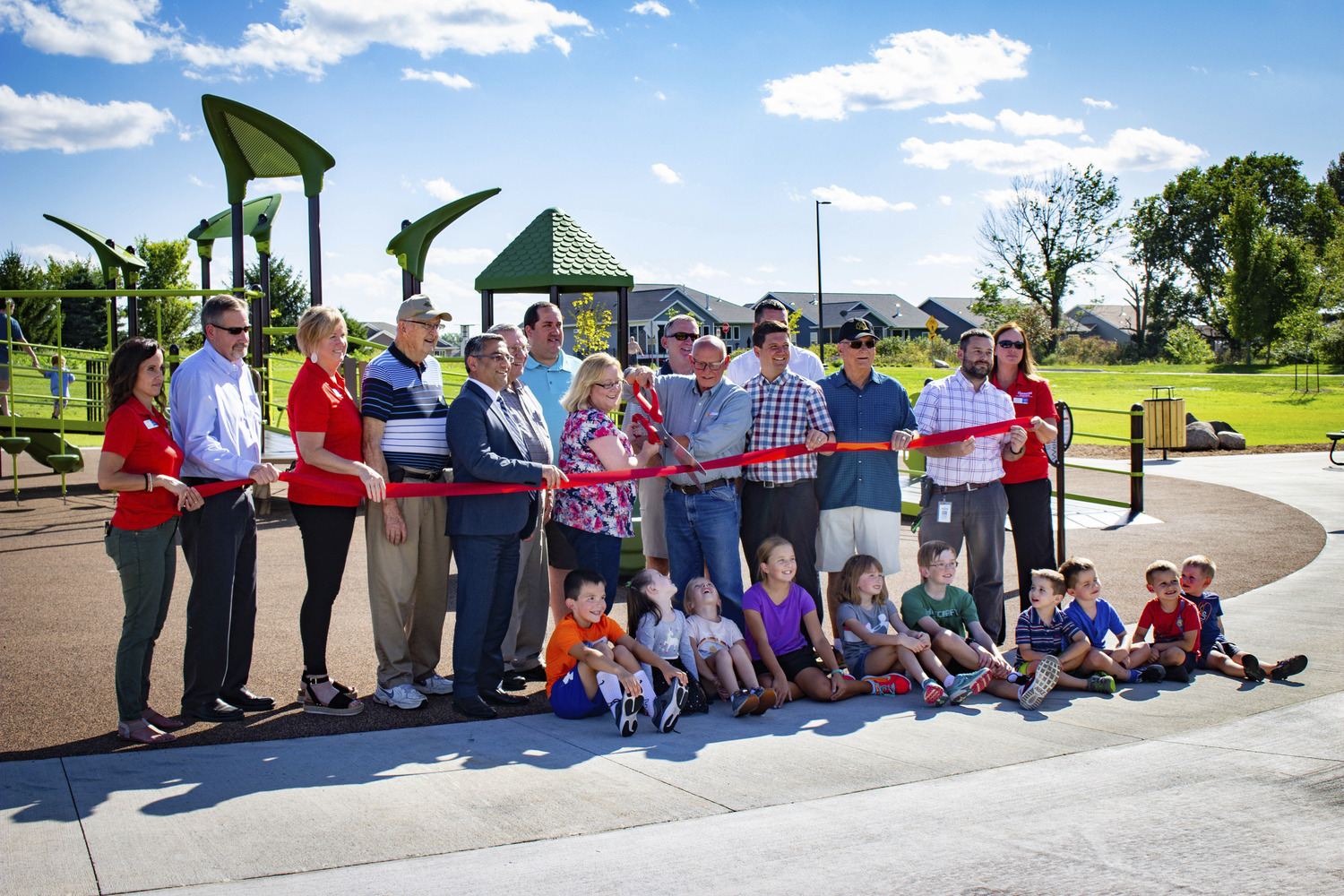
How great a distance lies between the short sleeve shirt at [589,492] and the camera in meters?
5.25

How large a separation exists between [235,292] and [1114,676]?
10266mm

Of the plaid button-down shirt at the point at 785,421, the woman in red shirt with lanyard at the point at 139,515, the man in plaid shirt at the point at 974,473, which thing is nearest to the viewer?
the woman in red shirt with lanyard at the point at 139,515

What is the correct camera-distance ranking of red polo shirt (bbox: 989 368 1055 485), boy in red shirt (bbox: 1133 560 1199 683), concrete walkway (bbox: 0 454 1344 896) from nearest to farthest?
concrete walkway (bbox: 0 454 1344 896) < boy in red shirt (bbox: 1133 560 1199 683) < red polo shirt (bbox: 989 368 1055 485)

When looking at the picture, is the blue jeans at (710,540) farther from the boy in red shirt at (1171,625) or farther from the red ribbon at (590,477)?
the boy in red shirt at (1171,625)

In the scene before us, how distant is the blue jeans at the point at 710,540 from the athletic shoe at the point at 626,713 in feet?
3.52

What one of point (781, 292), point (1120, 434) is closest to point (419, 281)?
point (1120, 434)

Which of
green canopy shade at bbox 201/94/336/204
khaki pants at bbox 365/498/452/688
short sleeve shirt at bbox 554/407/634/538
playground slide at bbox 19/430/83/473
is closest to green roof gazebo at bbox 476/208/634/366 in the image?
green canopy shade at bbox 201/94/336/204

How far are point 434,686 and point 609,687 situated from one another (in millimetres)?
1180

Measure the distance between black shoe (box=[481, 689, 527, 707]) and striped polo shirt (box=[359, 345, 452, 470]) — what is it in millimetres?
1202

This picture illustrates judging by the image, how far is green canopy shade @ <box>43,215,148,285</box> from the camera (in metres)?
15.7

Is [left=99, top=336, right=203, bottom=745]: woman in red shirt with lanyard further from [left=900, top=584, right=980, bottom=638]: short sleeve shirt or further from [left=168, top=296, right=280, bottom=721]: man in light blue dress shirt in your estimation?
[left=900, top=584, right=980, bottom=638]: short sleeve shirt

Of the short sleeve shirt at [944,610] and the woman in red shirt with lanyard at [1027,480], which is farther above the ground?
the woman in red shirt with lanyard at [1027,480]

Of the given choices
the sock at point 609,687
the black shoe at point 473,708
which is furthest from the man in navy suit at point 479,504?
the sock at point 609,687

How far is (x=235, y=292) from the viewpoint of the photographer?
1156 cm
